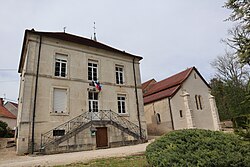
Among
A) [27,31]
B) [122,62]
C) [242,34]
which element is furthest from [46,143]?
[242,34]

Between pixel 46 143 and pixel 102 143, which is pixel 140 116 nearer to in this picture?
pixel 102 143

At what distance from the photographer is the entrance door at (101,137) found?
1445cm

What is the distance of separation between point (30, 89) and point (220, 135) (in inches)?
496

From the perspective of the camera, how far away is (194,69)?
26203mm

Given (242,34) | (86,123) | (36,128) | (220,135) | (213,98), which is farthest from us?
(213,98)

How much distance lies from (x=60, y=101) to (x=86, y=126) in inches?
114

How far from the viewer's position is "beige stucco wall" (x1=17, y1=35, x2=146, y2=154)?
12.8 m

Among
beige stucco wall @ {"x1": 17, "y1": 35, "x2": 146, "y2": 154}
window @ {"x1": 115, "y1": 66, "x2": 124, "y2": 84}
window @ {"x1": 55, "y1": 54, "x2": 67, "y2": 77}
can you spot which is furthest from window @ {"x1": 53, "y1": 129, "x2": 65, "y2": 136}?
window @ {"x1": 115, "y1": 66, "x2": 124, "y2": 84}

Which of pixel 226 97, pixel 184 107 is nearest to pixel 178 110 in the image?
pixel 184 107

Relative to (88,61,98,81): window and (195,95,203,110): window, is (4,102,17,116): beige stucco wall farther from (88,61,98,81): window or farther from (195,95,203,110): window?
(195,95,203,110): window

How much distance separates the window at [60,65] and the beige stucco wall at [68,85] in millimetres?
346

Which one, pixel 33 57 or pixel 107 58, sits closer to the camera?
pixel 33 57

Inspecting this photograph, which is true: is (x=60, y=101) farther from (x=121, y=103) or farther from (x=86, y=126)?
(x=121, y=103)

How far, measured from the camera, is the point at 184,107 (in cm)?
2270
